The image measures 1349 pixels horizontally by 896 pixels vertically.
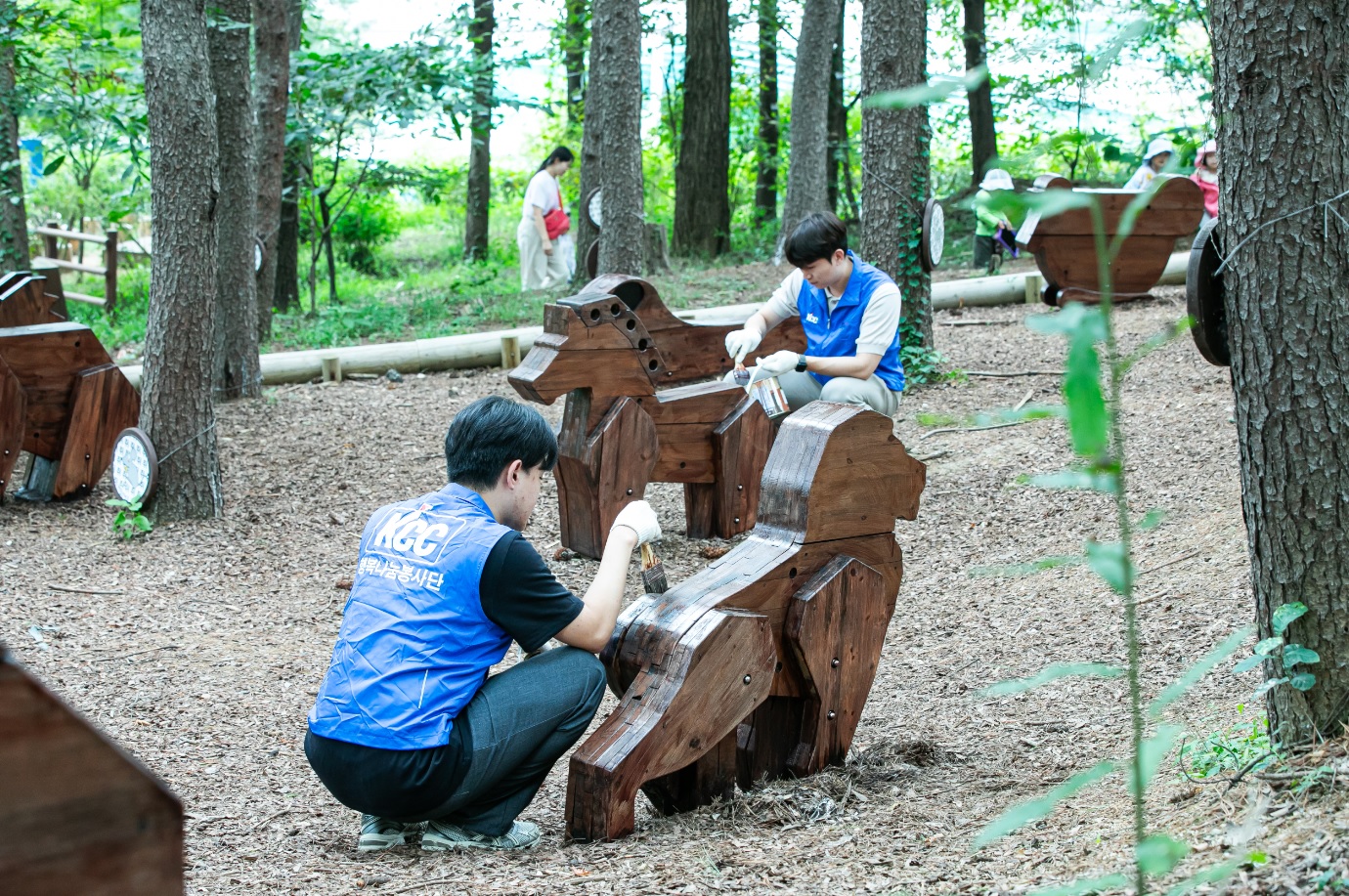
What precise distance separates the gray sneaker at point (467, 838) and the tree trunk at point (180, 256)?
3664 mm

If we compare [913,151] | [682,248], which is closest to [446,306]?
[682,248]

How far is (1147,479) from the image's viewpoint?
18.1 ft

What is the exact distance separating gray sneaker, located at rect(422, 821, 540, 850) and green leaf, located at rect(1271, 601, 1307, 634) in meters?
1.74

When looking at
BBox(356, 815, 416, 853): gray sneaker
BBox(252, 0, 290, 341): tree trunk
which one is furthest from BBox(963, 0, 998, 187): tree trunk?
BBox(356, 815, 416, 853): gray sneaker

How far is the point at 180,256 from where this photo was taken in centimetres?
583

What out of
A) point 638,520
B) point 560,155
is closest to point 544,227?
point 560,155

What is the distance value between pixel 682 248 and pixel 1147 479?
1031 cm

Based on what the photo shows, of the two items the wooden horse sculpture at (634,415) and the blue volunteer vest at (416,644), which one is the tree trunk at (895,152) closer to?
the wooden horse sculpture at (634,415)

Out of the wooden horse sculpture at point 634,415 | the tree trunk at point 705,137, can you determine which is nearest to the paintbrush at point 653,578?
the wooden horse sculpture at point 634,415

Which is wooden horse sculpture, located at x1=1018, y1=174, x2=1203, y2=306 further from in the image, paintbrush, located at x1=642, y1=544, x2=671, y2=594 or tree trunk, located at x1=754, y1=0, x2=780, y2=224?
tree trunk, located at x1=754, y1=0, x2=780, y2=224

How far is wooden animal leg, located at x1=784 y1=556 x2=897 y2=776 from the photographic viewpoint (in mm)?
2957

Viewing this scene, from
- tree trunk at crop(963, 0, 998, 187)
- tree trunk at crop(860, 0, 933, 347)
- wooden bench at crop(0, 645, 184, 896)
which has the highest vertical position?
tree trunk at crop(963, 0, 998, 187)

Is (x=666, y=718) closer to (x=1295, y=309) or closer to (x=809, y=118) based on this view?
(x=1295, y=309)

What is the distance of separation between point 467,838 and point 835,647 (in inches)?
40.8
